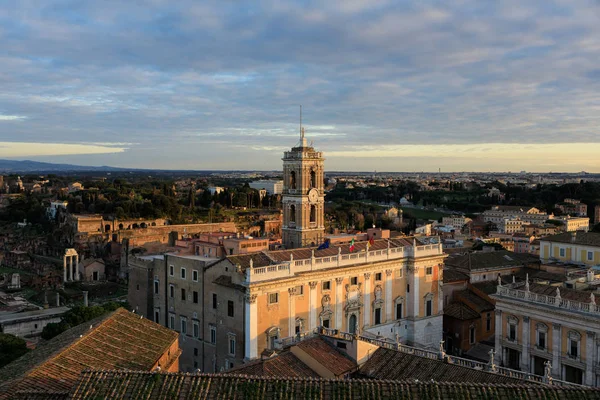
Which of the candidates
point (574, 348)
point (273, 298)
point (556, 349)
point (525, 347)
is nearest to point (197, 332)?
point (273, 298)

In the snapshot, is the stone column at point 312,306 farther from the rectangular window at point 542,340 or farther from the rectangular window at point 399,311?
the rectangular window at point 542,340

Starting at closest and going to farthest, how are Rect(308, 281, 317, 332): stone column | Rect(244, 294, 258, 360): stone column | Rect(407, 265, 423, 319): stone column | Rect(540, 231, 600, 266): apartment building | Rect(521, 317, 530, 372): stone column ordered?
Rect(244, 294, 258, 360): stone column
Rect(521, 317, 530, 372): stone column
Rect(308, 281, 317, 332): stone column
Rect(407, 265, 423, 319): stone column
Rect(540, 231, 600, 266): apartment building

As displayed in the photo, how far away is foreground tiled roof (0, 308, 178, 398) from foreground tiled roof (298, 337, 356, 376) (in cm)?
548

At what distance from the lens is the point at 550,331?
27.1m

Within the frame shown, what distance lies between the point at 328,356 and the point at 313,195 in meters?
17.9

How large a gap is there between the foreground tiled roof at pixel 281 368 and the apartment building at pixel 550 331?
10399 mm

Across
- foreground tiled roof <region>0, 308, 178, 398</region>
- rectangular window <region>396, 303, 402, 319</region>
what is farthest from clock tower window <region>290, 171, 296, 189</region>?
foreground tiled roof <region>0, 308, 178, 398</region>

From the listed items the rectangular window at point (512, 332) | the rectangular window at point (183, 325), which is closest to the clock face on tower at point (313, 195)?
the rectangular window at point (183, 325)

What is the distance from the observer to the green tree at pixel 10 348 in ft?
88.2

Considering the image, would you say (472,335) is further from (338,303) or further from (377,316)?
(338,303)

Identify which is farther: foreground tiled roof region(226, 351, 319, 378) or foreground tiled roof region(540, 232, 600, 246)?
foreground tiled roof region(540, 232, 600, 246)

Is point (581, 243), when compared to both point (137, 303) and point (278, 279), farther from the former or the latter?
point (137, 303)

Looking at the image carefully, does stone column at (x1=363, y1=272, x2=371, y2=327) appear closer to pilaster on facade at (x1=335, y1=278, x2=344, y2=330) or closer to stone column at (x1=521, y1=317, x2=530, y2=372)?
pilaster on facade at (x1=335, y1=278, x2=344, y2=330)

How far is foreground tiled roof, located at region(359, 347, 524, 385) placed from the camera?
19.1 metres
